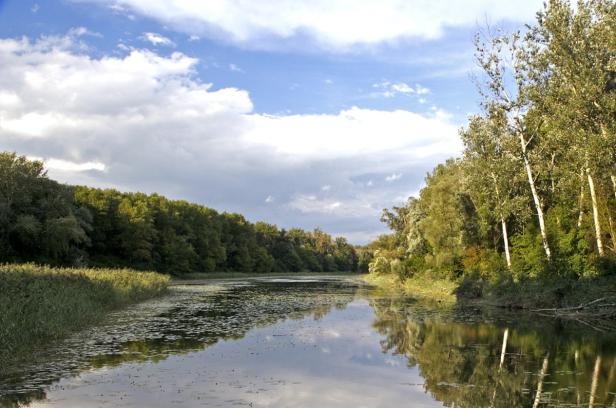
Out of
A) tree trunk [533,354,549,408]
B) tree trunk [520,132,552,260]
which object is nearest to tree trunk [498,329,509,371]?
tree trunk [533,354,549,408]

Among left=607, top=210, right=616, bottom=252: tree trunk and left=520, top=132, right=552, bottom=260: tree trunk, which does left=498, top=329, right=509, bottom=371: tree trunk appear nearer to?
left=607, top=210, right=616, bottom=252: tree trunk

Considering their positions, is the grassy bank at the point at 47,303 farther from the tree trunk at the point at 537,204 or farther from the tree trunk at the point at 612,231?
the tree trunk at the point at 612,231

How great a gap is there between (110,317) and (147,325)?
13.7 ft

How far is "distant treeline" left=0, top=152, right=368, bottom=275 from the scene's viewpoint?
73.2 metres

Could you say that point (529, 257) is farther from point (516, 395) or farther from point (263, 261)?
point (263, 261)

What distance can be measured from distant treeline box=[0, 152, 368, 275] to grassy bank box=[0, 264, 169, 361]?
41230 millimetres

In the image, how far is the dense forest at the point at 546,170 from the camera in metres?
31.8

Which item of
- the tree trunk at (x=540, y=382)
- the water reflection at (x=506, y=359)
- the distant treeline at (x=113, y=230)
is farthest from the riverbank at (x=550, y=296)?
the distant treeline at (x=113, y=230)

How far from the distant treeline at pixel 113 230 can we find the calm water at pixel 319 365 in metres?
50.8

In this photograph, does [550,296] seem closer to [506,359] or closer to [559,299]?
[559,299]

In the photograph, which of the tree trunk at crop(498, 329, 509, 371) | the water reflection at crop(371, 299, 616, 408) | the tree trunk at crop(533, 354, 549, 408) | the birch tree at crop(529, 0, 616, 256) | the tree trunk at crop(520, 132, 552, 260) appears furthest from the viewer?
the tree trunk at crop(520, 132, 552, 260)

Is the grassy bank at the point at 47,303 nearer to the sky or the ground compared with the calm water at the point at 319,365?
nearer to the sky

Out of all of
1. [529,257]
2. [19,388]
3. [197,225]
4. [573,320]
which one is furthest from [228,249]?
[19,388]

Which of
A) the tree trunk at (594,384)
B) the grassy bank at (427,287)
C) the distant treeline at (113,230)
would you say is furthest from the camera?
the distant treeline at (113,230)
